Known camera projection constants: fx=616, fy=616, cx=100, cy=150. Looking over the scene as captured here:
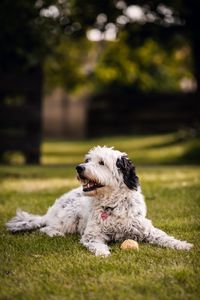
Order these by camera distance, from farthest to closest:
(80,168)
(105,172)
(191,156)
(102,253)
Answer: (191,156) → (105,172) → (80,168) → (102,253)

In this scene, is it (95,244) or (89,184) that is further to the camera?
(89,184)

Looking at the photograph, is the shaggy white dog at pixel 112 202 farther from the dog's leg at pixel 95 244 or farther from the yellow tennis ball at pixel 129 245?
the yellow tennis ball at pixel 129 245

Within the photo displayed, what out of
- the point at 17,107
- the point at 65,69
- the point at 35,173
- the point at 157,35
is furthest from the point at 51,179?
the point at 65,69

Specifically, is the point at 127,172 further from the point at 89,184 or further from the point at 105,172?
the point at 89,184

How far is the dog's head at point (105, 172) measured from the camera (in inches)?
262

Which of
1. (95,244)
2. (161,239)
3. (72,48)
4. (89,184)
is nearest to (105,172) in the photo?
(89,184)

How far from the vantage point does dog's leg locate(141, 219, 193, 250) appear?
21.2 feet

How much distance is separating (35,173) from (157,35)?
774 centimetres

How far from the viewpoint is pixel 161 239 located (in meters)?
6.68

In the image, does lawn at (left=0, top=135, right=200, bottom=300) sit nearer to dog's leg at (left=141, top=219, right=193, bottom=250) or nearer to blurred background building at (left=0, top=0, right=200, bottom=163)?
dog's leg at (left=141, top=219, right=193, bottom=250)

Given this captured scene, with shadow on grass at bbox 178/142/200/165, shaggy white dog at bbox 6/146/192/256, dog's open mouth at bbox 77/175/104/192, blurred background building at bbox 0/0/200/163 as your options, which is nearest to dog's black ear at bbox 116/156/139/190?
shaggy white dog at bbox 6/146/192/256

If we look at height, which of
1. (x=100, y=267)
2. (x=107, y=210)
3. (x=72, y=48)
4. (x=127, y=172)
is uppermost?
(x=72, y=48)

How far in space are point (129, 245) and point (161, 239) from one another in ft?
1.40

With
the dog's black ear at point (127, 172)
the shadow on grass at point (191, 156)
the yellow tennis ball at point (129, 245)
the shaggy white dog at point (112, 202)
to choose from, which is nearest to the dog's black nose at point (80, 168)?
the shaggy white dog at point (112, 202)
